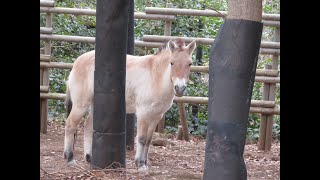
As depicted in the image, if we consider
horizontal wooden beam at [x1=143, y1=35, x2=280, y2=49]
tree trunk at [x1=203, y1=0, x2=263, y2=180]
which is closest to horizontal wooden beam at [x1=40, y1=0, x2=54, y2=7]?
horizontal wooden beam at [x1=143, y1=35, x2=280, y2=49]

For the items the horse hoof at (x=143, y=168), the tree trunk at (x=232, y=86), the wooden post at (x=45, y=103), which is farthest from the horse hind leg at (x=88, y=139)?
the tree trunk at (x=232, y=86)

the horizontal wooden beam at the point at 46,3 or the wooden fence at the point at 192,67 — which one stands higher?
the horizontal wooden beam at the point at 46,3

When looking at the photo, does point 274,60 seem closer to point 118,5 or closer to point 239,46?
point 118,5

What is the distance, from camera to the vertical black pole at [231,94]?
437 cm

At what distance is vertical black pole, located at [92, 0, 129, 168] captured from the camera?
6621mm

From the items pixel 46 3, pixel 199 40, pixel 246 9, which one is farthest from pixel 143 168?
pixel 46 3

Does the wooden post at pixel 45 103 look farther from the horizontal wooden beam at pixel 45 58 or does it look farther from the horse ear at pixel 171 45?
the horse ear at pixel 171 45

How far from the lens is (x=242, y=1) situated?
439 centimetres

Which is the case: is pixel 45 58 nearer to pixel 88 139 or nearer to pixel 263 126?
pixel 88 139

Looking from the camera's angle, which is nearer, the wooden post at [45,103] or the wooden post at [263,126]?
the wooden post at [263,126]

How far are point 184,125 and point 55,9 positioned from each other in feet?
9.87

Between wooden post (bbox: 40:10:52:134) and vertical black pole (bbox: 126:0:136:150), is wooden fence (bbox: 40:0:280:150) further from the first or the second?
vertical black pole (bbox: 126:0:136:150)

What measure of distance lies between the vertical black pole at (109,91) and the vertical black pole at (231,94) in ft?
7.71
